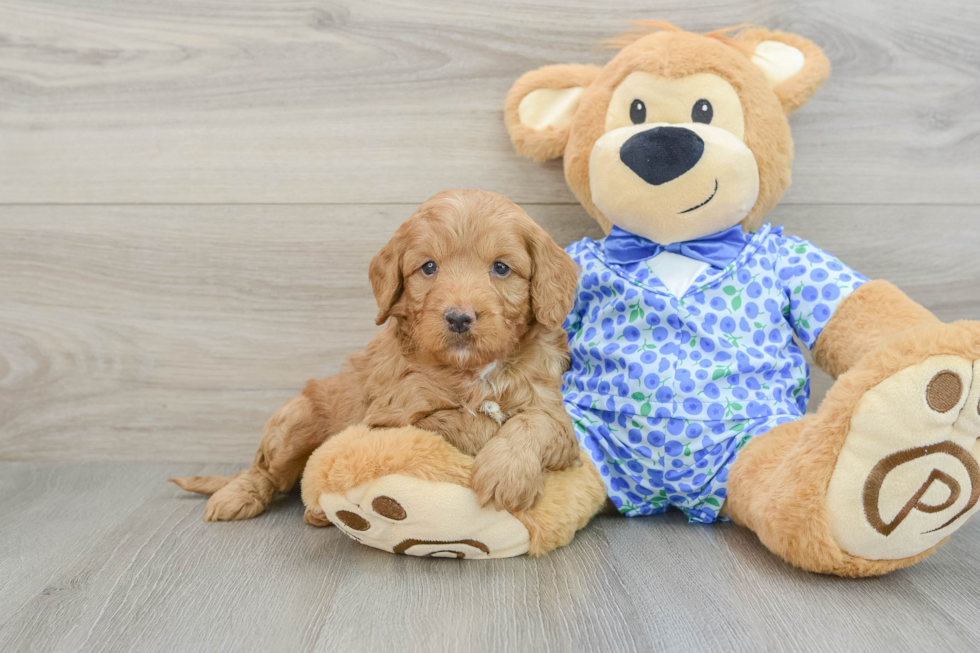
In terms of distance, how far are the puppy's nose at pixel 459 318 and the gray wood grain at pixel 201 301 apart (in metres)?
0.66

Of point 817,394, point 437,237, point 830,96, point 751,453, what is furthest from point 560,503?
point 830,96

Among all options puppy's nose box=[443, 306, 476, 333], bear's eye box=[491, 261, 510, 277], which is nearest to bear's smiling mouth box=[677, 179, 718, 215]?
bear's eye box=[491, 261, 510, 277]

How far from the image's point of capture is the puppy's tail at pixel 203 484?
1.56m

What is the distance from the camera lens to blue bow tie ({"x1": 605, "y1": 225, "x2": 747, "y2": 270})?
1.40 m

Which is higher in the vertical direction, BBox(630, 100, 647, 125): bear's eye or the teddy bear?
BBox(630, 100, 647, 125): bear's eye

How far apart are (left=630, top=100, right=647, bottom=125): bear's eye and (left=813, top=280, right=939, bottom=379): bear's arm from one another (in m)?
0.53

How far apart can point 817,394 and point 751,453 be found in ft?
2.01

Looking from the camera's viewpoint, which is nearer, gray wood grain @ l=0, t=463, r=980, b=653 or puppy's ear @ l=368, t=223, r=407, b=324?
gray wood grain @ l=0, t=463, r=980, b=653

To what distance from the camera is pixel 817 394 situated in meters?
1.76

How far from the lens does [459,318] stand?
112 centimetres

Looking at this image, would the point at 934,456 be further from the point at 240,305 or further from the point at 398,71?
the point at 240,305

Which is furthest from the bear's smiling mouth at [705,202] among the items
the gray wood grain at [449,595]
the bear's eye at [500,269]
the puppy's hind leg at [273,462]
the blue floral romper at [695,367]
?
the puppy's hind leg at [273,462]

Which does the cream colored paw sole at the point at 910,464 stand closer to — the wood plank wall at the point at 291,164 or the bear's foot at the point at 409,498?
A: the bear's foot at the point at 409,498

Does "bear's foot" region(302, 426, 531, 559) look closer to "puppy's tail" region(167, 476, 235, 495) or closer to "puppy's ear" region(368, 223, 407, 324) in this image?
"puppy's ear" region(368, 223, 407, 324)
